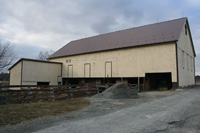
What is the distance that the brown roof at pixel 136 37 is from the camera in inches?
833

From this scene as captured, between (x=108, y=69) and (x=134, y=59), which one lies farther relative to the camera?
(x=108, y=69)

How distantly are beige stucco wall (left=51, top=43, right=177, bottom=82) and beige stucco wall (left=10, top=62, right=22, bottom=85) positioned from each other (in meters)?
8.38

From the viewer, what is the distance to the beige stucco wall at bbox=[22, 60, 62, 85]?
80.9 ft

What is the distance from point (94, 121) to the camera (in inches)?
235

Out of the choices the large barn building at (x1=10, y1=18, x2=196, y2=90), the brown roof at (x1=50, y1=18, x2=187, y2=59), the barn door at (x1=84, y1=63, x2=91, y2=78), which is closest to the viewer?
the large barn building at (x1=10, y1=18, x2=196, y2=90)

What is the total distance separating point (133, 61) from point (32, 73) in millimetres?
14227

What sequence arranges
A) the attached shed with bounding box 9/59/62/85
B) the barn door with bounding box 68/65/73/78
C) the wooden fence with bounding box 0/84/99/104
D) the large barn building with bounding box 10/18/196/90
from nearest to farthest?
1. the wooden fence with bounding box 0/84/99/104
2. the large barn building with bounding box 10/18/196/90
3. the attached shed with bounding box 9/59/62/85
4. the barn door with bounding box 68/65/73/78

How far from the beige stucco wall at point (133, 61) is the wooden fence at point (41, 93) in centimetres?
815

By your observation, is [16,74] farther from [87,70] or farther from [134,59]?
[134,59]

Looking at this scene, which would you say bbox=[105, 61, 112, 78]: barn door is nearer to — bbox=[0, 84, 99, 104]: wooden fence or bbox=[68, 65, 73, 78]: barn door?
bbox=[68, 65, 73, 78]: barn door

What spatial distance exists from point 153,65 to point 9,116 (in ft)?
55.8

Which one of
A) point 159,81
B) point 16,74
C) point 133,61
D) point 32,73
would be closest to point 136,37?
point 133,61

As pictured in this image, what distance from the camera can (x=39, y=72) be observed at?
86.6 ft

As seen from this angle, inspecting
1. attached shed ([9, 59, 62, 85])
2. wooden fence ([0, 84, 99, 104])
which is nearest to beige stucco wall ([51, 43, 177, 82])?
attached shed ([9, 59, 62, 85])
